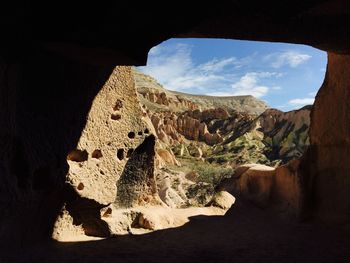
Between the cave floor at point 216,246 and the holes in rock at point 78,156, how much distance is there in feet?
5.88

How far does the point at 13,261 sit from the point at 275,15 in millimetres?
4870

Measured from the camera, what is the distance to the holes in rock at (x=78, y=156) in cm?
789

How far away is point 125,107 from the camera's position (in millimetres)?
9195

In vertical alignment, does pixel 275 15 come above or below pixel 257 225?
above

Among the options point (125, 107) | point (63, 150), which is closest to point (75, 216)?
point (63, 150)

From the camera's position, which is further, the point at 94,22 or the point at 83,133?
the point at 83,133

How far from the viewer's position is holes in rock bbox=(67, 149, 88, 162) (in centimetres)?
789

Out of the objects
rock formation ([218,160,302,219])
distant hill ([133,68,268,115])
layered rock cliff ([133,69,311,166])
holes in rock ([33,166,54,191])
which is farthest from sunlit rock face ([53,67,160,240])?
distant hill ([133,68,268,115])

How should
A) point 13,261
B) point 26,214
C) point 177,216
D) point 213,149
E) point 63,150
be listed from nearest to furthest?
point 13,261, point 26,214, point 63,150, point 177,216, point 213,149

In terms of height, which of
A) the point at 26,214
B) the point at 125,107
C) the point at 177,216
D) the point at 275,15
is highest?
the point at 275,15

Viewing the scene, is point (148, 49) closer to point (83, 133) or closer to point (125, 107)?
point (83, 133)

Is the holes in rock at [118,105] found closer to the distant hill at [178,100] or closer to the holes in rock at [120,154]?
the holes in rock at [120,154]

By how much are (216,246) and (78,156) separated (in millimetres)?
3396

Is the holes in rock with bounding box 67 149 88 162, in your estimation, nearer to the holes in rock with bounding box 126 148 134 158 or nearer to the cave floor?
the holes in rock with bounding box 126 148 134 158
